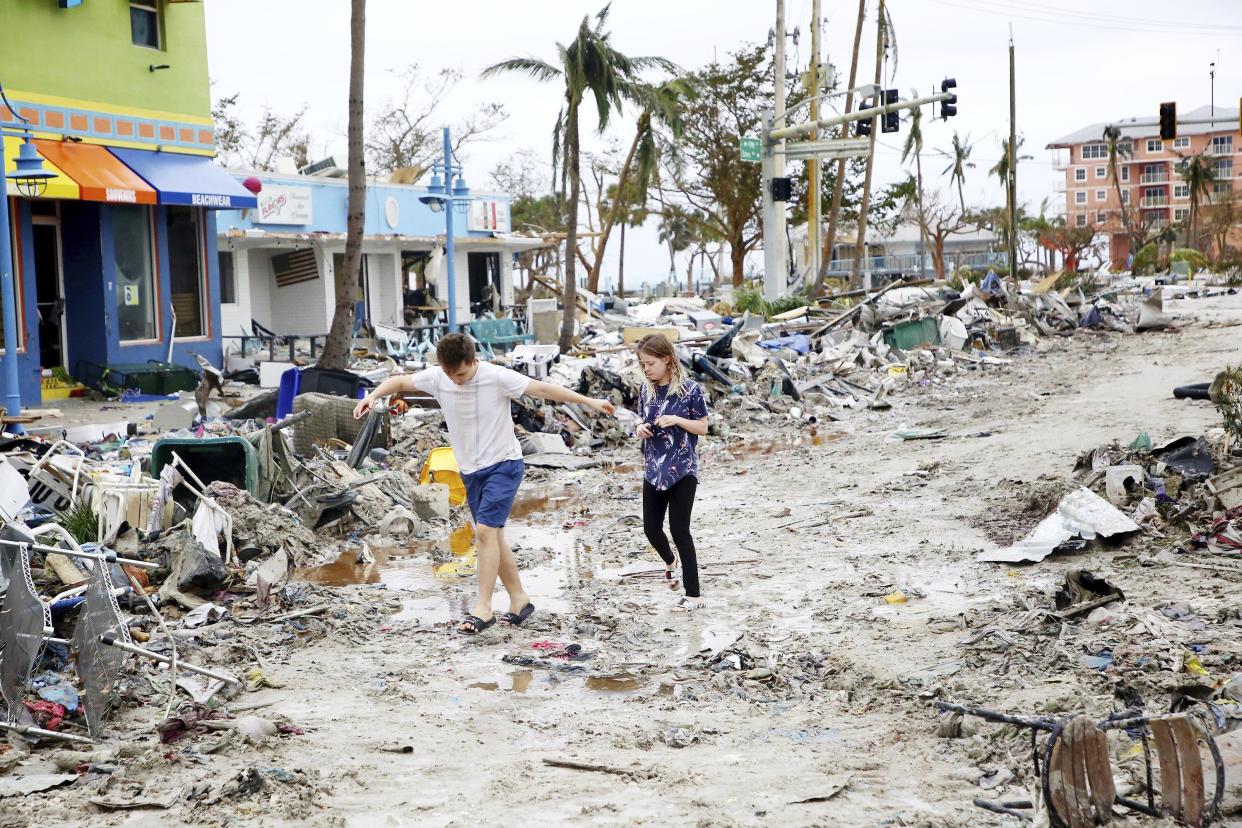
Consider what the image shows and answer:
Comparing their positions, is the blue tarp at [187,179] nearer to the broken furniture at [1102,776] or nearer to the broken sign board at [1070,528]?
the broken sign board at [1070,528]

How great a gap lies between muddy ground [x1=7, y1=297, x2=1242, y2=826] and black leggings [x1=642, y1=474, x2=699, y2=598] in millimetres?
285

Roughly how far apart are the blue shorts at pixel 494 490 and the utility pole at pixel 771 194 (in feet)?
87.8

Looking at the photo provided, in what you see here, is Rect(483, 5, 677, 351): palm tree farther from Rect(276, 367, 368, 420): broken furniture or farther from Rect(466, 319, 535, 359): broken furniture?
Rect(276, 367, 368, 420): broken furniture

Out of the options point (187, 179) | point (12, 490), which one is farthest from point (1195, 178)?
point (12, 490)

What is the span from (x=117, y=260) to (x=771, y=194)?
17.9 meters

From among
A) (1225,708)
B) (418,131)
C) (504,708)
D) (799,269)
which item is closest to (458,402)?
(504,708)

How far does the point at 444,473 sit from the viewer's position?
11.8m

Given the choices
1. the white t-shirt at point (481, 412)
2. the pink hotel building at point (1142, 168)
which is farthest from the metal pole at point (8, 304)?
the pink hotel building at point (1142, 168)

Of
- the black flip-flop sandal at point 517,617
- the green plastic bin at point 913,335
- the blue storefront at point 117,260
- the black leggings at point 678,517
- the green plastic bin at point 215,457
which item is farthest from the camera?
the green plastic bin at point 913,335

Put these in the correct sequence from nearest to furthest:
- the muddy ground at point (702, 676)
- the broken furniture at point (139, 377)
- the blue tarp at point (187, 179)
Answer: the muddy ground at point (702, 676)
the broken furniture at point (139, 377)
the blue tarp at point (187, 179)

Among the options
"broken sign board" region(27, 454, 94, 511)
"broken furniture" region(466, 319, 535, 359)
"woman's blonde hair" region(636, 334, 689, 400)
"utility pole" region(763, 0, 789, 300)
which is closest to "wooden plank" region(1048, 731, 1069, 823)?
"woman's blonde hair" region(636, 334, 689, 400)

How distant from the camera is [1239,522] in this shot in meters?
7.48

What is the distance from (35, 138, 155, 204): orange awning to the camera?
17.4m

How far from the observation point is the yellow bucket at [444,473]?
1177 cm
